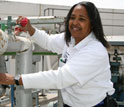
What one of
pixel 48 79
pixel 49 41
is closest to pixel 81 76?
pixel 48 79

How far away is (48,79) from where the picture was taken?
1.07m

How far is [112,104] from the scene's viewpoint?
1366mm

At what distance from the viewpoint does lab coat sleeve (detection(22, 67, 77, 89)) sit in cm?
107

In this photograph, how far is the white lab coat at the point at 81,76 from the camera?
1.08m

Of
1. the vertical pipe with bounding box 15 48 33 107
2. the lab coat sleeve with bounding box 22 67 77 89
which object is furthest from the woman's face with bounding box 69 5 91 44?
the vertical pipe with bounding box 15 48 33 107

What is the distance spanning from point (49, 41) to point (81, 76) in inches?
20.8

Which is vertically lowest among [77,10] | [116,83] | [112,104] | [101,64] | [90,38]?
[116,83]

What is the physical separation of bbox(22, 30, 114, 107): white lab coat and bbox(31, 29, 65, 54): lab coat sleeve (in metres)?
0.15

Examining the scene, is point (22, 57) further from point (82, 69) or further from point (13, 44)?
point (82, 69)

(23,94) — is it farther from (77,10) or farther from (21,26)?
(77,10)

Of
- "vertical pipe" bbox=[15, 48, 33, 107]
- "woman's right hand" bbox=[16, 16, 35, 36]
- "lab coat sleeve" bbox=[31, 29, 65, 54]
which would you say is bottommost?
"vertical pipe" bbox=[15, 48, 33, 107]

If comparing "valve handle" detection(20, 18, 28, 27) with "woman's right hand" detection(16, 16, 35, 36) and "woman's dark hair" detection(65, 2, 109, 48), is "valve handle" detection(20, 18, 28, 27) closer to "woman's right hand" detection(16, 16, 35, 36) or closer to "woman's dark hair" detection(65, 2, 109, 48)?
"woman's right hand" detection(16, 16, 35, 36)

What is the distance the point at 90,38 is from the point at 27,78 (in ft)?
1.39

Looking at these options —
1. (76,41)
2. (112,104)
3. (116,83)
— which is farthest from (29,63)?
(116,83)
